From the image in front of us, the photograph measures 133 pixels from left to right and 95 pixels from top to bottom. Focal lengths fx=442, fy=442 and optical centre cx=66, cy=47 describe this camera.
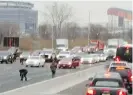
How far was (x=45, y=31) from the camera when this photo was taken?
5984 inches

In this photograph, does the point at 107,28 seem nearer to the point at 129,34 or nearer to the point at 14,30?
the point at 129,34

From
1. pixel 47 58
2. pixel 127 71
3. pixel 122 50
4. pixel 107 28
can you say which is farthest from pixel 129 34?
pixel 127 71

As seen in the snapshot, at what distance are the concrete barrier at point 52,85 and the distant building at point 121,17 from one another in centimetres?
14783

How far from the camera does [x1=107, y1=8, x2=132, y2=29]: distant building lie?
182325 mm

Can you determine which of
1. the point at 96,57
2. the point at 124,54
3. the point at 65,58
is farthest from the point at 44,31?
the point at 124,54

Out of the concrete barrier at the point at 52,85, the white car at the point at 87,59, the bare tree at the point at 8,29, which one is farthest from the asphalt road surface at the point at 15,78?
the bare tree at the point at 8,29

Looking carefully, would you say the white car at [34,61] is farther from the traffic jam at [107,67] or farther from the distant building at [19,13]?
the distant building at [19,13]

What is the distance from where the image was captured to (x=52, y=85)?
2252cm

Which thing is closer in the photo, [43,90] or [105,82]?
[105,82]

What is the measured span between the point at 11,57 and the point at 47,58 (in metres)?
6.69

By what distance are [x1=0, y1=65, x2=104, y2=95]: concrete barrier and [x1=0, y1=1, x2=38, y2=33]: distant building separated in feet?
263

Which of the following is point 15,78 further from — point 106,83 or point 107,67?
point 106,83

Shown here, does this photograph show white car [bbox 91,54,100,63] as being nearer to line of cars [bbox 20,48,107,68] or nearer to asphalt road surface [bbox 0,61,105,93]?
line of cars [bbox 20,48,107,68]

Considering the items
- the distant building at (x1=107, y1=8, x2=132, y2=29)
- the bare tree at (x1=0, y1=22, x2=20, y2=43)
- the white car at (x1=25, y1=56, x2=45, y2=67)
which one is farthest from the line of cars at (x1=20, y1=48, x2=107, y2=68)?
the distant building at (x1=107, y1=8, x2=132, y2=29)
